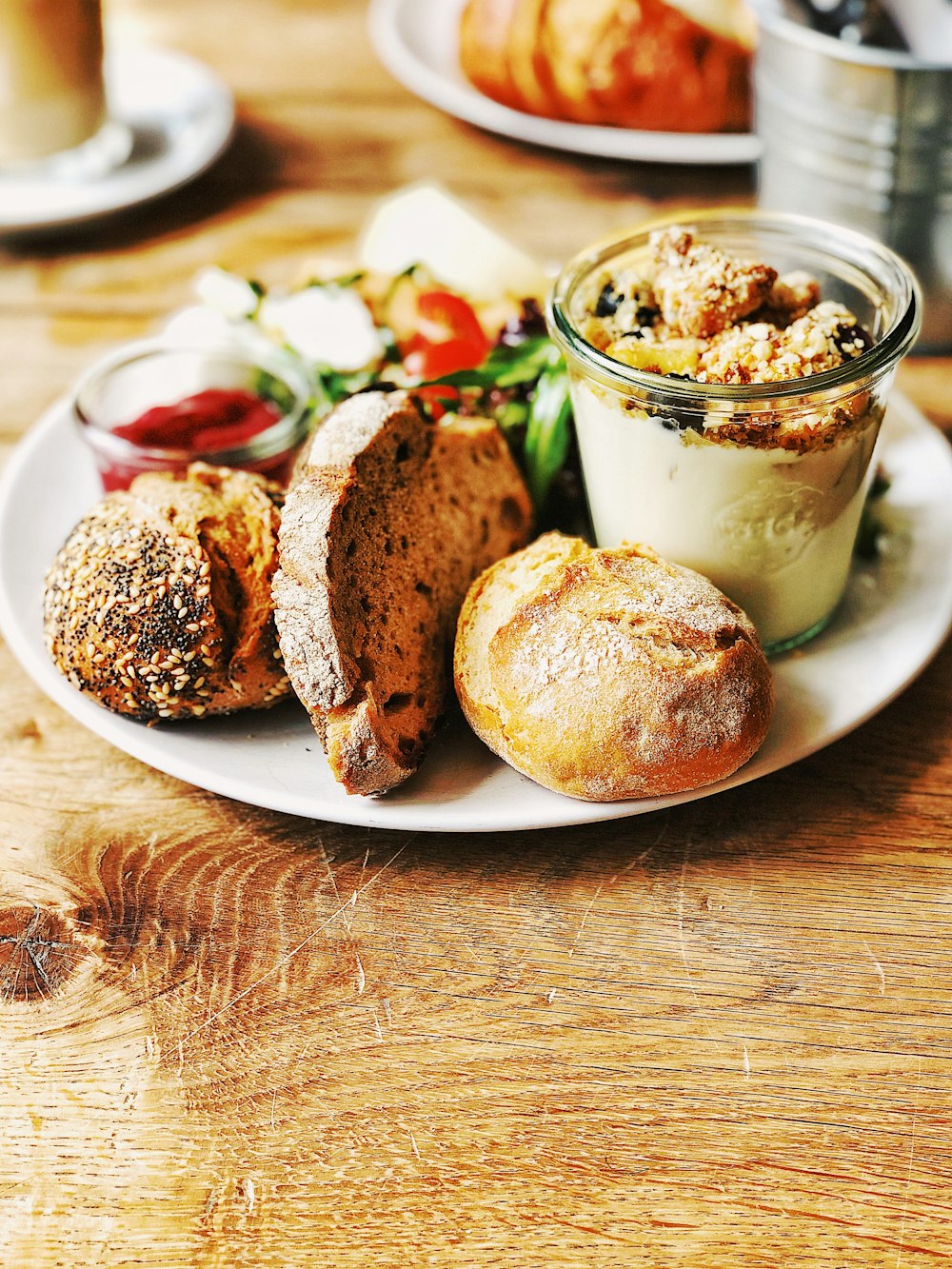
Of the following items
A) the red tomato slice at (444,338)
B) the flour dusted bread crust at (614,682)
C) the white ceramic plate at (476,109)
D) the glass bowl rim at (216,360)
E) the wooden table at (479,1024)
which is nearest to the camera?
the wooden table at (479,1024)

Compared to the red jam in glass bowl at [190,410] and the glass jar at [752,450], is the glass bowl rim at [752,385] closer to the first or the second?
the glass jar at [752,450]

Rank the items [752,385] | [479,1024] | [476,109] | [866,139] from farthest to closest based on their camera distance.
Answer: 1. [476,109]
2. [866,139]
3. [752,385]
4. [479,1024]

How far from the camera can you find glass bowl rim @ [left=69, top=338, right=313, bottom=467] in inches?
86.6

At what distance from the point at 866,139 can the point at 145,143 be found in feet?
7.05

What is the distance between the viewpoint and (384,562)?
185cm

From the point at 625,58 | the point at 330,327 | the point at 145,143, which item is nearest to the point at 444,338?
the point at 330,327

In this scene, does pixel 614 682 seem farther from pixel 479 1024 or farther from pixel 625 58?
pixel 625 58

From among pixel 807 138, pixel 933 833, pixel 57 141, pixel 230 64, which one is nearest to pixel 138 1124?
pixel 933 833

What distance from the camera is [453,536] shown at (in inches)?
78.7

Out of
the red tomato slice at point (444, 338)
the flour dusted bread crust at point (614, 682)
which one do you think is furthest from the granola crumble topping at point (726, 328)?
the red tomato slice at point (444, 338)

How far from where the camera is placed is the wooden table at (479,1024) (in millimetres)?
1397

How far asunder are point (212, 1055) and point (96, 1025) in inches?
6.4

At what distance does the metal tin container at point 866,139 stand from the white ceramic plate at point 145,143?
1659mm

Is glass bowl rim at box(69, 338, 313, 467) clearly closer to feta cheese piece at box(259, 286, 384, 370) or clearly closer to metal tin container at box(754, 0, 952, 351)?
feta cheese piece at box(259, 286, 384, 370)
